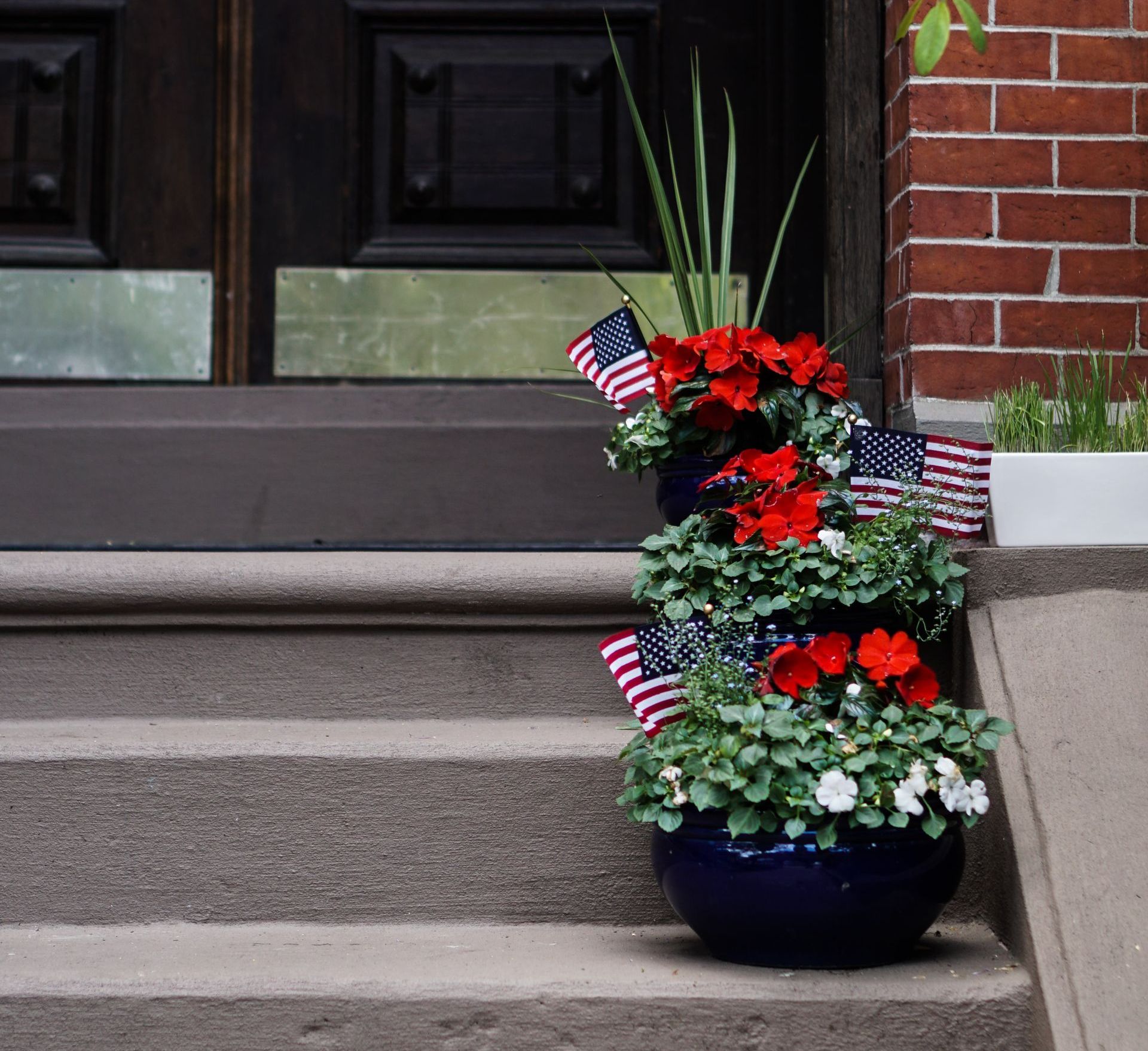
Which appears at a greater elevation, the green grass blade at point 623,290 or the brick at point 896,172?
the brick at point 896,172

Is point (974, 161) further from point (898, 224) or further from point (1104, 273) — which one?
point (1104, 273)

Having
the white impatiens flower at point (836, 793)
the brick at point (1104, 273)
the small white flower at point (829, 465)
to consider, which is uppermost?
the brick at point (1104, 273)

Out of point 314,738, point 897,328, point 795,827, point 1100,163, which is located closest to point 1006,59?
point 1100,163

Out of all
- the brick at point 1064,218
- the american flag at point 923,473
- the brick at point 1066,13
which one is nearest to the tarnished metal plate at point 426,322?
the brick at point 1064,218

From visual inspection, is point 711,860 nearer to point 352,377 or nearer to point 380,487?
point 380,487

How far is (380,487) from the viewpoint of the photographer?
2.43 metres

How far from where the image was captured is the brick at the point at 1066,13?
81.5 inches

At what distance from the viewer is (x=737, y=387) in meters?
1.68

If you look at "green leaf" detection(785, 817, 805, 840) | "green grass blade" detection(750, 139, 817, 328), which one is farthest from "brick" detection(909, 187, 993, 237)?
"green leaf" detection(785, 817, 805, 840)

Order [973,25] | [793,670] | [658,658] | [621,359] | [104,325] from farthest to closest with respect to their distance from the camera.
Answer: [104,325], [621,359], [658,658], [793,670], [973,25]

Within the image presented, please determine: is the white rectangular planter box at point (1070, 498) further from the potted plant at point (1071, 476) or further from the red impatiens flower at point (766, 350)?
the red impatiens flower at point (766, 350)

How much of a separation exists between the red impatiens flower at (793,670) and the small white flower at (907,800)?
158 millimetres

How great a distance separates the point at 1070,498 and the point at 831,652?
51cm

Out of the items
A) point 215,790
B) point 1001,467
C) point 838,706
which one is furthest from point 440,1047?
point 1001,467
